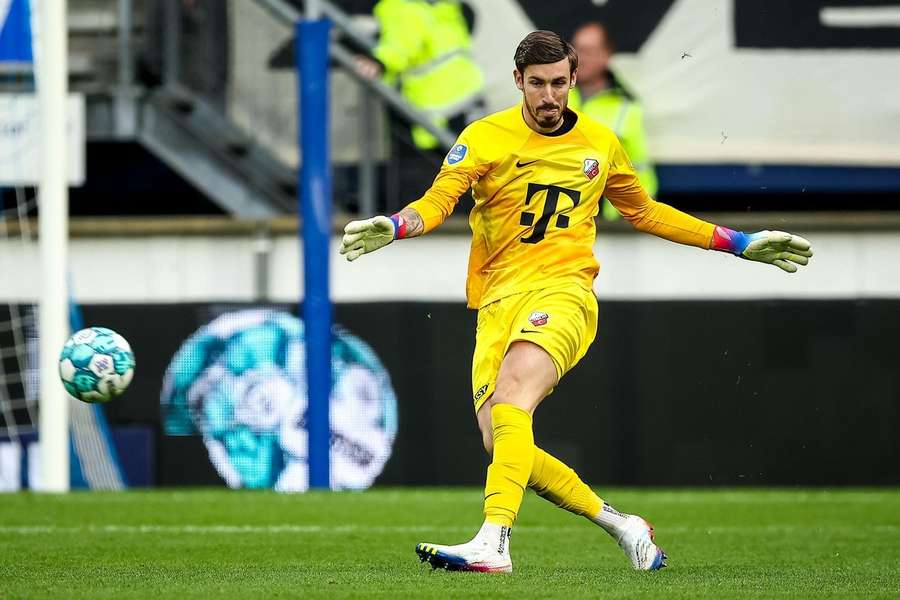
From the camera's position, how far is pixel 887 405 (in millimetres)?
11688

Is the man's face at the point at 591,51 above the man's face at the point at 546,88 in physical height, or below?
above

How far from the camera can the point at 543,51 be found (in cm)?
563

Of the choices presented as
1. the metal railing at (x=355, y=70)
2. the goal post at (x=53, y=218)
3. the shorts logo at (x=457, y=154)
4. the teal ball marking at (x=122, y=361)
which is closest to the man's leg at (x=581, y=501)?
the shorts logo at (x=457, y=154)

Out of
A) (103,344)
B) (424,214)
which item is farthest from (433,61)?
(424,214)

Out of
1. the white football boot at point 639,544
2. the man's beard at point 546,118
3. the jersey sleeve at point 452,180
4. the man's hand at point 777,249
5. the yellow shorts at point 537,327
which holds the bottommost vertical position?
the white football boot at point 639,544

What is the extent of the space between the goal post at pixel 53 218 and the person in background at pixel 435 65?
2.54 m

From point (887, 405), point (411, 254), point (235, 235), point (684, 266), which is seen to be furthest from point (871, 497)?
point (235, 235)

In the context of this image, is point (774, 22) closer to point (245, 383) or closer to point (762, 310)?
point (762, 310)

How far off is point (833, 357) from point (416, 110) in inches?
142

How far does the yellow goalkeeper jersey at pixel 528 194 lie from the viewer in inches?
229

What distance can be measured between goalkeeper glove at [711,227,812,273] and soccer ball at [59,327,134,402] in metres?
2.68

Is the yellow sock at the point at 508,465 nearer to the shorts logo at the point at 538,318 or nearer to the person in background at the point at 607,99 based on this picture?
the shorts logo at the point at 538,318

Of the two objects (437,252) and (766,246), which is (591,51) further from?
(766,246)

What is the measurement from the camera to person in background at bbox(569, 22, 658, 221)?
1245 centimetres
